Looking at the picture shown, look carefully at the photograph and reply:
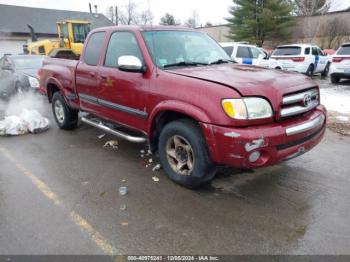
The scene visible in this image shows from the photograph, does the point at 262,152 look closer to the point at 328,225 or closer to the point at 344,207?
the point at 328,225

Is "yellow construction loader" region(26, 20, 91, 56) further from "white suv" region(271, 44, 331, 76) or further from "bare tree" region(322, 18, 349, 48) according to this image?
"bare tree" region(322, 18, 349, 48)

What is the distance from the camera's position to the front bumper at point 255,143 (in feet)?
10.3

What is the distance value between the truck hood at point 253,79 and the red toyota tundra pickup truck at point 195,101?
1 cm

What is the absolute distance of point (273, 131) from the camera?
10.6 feet

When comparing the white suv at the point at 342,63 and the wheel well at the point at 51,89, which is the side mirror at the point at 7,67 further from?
the white suv at the point at 342,63

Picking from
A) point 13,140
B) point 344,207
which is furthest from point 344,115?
point 13,140

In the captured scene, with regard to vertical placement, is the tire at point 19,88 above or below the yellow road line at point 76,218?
above

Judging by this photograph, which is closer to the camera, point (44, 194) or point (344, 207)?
point (344, 207)

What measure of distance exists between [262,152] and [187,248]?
1200 millimetres

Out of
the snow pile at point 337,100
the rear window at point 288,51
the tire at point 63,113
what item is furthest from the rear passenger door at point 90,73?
the rear window at point 288,51

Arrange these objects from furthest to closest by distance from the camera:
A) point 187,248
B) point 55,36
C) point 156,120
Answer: point 55,36, point 156,120, point 187,248

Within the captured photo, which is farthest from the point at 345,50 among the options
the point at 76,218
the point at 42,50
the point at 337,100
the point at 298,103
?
the point at 42,50

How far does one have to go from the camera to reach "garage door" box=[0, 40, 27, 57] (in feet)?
111

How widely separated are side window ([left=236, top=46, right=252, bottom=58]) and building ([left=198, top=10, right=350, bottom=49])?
52.7ft
